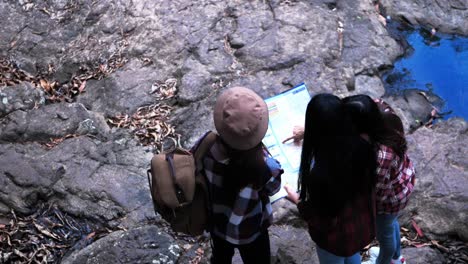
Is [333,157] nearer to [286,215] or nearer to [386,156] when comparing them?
[386,156]

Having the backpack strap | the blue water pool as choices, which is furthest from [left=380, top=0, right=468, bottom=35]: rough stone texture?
the backpack strap

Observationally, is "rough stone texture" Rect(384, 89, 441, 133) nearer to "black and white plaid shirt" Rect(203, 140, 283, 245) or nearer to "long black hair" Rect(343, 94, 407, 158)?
"long black hair" Rect(343, 94, 407, 158)

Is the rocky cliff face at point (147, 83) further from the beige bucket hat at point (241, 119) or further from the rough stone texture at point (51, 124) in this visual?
the beige bucket hat at point (241, 119)

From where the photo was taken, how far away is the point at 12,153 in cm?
380

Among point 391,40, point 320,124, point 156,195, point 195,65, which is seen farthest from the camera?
point 391,40

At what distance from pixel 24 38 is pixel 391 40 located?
3.47 metres

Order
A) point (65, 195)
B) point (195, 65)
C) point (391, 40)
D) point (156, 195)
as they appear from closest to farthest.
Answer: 1. point (156, 195)
2. point (65, 195)
3. point (195, 65)
4. point (391, 40)

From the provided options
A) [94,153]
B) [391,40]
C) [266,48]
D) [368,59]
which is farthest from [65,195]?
[391,40]

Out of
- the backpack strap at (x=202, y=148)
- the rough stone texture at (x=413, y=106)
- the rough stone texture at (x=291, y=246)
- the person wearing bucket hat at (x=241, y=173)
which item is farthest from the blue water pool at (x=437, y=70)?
the backpack strap at (x=202, y=148)

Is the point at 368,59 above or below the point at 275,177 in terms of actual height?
below

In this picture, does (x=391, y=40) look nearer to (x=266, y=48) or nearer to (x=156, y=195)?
(x=266, y=48)

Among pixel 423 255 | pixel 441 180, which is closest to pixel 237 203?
pixel 423 255

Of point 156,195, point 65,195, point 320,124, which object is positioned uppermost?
point 320,124

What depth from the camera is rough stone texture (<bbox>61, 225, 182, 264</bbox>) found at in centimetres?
319
